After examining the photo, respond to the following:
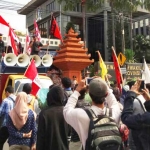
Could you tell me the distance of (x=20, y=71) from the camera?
404 inches

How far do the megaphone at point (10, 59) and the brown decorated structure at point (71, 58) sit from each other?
300 cm

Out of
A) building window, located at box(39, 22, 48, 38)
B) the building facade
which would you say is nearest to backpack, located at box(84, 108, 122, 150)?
the building facade

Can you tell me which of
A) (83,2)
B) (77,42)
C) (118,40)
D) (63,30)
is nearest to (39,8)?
(63,30)

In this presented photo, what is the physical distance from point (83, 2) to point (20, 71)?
1605cm

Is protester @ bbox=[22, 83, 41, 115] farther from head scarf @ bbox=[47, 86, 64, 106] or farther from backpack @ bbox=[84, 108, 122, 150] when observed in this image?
backpack @ bbox=[84, 108, 122, 150]

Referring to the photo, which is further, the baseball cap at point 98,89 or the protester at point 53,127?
the protester at point 53,127

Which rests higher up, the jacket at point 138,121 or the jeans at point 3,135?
the jacket at point 138,121

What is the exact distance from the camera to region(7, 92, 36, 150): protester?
12.8 ft

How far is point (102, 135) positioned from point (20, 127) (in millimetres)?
1736

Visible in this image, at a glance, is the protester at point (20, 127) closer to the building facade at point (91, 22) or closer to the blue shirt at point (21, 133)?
the blue shirt at point (21, 133)

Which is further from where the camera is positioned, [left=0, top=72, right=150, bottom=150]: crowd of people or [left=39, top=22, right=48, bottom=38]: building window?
[left=39, top=22, right=48, bottom=38]: building window

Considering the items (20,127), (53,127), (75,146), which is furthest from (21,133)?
(75,146)

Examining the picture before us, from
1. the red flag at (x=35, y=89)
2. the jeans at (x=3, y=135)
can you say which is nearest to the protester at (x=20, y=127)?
the jeans at (x=3, y=135)

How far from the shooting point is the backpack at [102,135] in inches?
99.0
